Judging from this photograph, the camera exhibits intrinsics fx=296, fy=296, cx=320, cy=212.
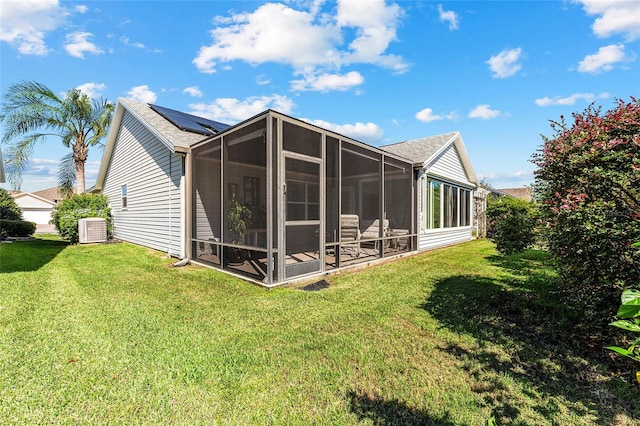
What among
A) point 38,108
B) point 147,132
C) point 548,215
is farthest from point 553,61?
point 38,108

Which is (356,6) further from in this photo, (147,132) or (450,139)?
(147,132)

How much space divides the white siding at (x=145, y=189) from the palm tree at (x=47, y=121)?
461 centimetres

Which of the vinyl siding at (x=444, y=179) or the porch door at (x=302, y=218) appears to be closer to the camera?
the porch door at (x=302, y=218)

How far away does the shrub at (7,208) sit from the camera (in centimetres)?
1688

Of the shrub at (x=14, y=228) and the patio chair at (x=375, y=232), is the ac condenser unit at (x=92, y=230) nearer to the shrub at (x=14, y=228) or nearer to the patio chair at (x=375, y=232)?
the shrub at (x=14, y=228)

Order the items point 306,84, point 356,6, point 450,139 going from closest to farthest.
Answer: point 356,6 → point 450,139 → point 306,84

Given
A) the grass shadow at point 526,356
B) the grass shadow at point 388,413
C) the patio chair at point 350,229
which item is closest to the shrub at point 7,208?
the patio chair at point 350,229

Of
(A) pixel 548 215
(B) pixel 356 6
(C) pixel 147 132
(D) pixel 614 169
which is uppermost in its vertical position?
(B) pixel 356 6

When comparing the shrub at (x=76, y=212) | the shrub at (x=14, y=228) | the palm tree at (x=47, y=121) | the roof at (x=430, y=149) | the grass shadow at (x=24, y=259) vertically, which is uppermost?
the palm tree at (x=47, y=121)

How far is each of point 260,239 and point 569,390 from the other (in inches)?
234

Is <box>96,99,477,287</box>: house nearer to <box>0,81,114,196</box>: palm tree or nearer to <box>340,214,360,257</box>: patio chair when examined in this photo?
<box>340,214,360,257</box>: patio chair

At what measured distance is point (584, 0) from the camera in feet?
20.2

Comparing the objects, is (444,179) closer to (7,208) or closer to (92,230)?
(92,230)

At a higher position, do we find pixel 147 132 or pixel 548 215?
pixel 147 132
